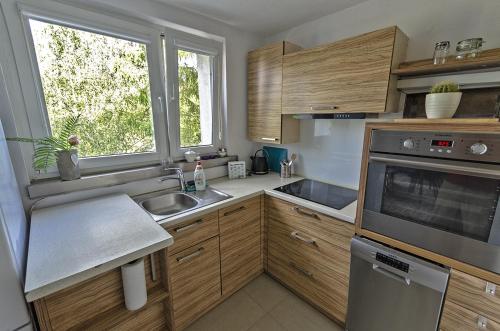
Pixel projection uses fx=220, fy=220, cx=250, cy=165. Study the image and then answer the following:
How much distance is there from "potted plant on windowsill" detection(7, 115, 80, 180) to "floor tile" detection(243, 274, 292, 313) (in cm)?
156

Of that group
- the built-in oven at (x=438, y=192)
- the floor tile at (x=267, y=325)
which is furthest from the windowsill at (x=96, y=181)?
the built-in oven at (x=438, y=192)

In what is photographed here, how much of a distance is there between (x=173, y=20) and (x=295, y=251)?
6.59 feet

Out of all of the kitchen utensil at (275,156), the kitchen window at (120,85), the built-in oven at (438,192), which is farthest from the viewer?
the kitchen utensil at (275,156)

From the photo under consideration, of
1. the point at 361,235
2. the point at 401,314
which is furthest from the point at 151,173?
the point at 401,314

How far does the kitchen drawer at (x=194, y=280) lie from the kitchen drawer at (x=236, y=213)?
0.11 meters

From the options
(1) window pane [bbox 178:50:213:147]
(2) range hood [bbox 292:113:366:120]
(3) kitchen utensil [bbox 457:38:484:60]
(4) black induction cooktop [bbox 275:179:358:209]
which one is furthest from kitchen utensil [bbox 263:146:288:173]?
A: (3) kitchen utensil [bbox 457:38:484:60]

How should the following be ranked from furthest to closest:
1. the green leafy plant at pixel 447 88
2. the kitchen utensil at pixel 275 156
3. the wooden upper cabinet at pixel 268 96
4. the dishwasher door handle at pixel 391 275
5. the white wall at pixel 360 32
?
the kitchen utensil at pixel 275 156, the wooden upper cabinet at pixel 268 96, the white wall at pixel 360 32, the dishwasher door handle at pixel 391 275, the green leafy plant at pixel 447 88

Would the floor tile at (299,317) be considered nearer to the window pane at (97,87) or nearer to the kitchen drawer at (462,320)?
the kitchen drawer at (462,320)

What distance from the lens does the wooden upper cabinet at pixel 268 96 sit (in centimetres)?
189

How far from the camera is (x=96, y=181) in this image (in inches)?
59.1

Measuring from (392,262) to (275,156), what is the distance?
144 centimetres

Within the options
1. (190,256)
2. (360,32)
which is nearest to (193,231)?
(190,256)

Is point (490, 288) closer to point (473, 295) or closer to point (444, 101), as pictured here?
point (473, 295)

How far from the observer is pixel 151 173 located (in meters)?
1.75
